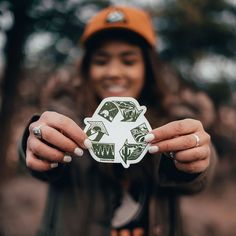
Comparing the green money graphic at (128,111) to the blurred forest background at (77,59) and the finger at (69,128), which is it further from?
the blurred forest background at (77,59)

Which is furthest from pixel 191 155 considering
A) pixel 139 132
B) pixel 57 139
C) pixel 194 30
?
pixel 194 30

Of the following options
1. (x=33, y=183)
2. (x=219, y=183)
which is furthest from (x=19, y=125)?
(x=219, y=183)

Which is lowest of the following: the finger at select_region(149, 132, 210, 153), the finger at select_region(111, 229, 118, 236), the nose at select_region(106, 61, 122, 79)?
the finger at select_region(111, 229, 118, 236)

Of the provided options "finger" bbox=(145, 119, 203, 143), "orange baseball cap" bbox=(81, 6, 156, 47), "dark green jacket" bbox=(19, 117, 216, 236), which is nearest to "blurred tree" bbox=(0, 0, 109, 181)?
"orange baseball cap" bbox=(81, 6, 156, 47)

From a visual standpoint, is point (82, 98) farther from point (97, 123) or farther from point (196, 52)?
point (196, 52)

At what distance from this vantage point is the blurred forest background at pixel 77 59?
240 cm

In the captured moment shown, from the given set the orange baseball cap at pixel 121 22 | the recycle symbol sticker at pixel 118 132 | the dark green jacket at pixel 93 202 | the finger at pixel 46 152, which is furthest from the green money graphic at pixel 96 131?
the orange baseball cap at pixel 121 22

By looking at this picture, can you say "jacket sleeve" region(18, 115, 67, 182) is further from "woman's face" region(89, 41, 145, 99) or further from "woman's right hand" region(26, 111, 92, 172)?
"woman's face" region(89, 41, 145, 99)

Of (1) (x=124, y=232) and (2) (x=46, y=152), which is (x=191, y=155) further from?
(1) (x=124, y=232)

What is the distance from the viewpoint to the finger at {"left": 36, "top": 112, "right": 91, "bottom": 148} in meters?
1.09

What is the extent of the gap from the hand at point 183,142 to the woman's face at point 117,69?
2.02ft

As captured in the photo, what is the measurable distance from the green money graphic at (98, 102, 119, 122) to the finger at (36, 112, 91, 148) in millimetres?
114

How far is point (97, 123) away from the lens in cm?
119

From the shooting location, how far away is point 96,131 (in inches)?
46.4
